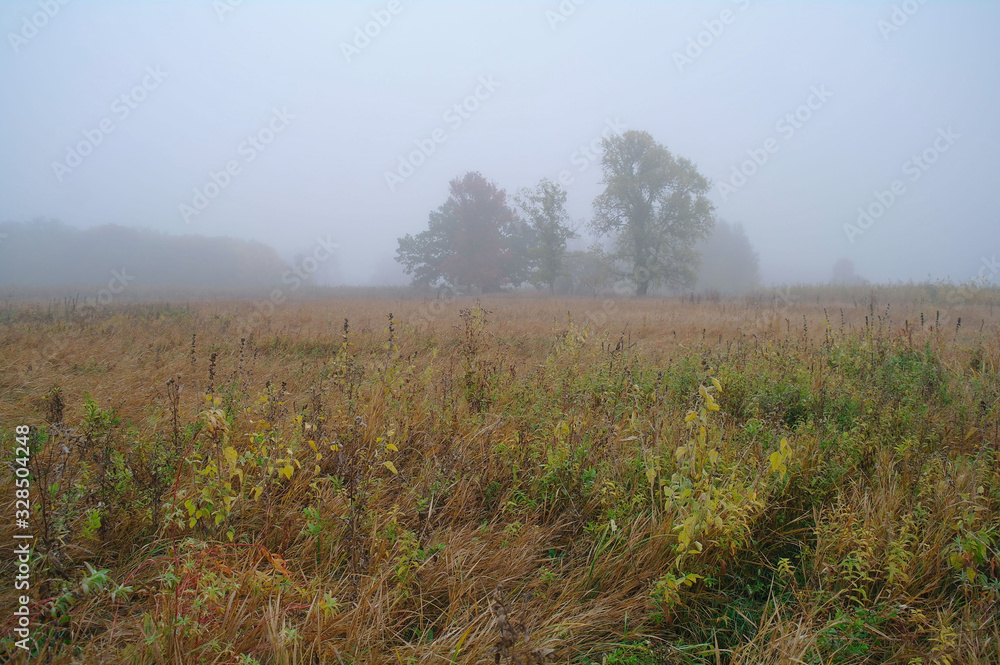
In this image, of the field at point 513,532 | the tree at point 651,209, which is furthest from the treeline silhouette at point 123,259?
the field at point 513,532

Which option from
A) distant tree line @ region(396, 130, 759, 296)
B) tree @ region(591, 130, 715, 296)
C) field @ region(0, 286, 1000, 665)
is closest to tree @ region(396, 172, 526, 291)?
distant tree line @ region(396, 130, 759, 296)

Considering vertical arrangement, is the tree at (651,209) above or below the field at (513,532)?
above

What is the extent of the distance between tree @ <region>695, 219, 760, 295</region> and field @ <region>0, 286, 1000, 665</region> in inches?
2323

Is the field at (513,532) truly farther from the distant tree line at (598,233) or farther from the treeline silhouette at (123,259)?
the treeline silhouette at (123,259)

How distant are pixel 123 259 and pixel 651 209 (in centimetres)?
5461

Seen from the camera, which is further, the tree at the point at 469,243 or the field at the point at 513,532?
the tree at the point at 469,243

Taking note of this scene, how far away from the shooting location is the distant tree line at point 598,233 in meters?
28.0

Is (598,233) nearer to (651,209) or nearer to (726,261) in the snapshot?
(651,209)

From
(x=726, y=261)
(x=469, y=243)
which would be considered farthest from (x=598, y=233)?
(x=726, y=261)

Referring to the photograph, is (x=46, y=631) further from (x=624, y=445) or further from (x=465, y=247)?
(x=465, y=247)

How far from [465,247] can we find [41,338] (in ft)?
96.4

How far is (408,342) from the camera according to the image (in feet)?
24.0

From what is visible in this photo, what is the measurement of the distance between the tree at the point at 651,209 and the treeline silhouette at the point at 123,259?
3255 centimetres

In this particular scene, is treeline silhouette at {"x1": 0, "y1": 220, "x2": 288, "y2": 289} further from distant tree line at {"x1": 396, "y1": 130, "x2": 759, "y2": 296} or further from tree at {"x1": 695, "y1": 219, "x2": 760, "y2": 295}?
tree at {"x1": 695, "y1": 219, "x2": 760, "y2": 295}
